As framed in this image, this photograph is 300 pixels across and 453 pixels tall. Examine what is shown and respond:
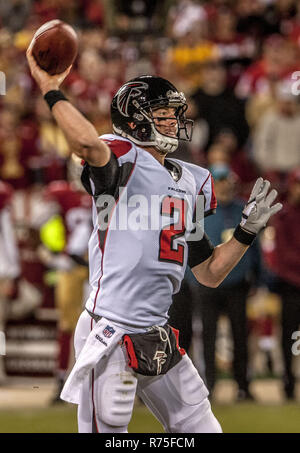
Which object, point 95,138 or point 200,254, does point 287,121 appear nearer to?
point 200,254

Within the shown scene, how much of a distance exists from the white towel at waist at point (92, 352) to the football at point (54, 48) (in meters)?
0.78

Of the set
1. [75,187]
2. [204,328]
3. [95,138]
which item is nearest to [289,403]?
[204,328]

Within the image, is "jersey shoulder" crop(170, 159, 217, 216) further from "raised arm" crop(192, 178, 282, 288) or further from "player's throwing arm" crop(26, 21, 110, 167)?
A: "player's throwing arm" crop(26, 21, 110, 167)

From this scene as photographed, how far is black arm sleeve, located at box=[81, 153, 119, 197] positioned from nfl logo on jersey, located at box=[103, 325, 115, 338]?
0.40m

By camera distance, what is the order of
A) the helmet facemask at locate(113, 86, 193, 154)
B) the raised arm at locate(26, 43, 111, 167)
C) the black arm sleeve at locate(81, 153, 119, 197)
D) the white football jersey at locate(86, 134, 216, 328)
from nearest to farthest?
the raised arm at locate(26, 43, 111, 167) → the black arm sleeve at locate(81, 153, 119, 197) → the white football jersey at locate(86, 134, 216, 328) → the helmet facemask at locate(113, 86, 193, 154)

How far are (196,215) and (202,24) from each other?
5396mm

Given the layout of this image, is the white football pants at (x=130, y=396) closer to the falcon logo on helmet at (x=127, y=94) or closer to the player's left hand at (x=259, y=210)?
the player's left hand at (x=259, y=210)

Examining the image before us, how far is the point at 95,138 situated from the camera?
258cm

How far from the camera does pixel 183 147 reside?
5.03 metres

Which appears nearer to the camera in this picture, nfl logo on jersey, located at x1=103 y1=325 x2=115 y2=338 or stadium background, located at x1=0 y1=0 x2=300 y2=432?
nfl logo on jersey, located at x1=103 y1=325 x2=115 y2=338

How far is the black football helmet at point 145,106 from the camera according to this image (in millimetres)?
2953

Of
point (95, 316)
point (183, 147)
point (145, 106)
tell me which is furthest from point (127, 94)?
point (183, 147)

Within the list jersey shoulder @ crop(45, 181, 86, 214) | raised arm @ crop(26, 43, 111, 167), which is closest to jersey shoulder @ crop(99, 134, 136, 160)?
raised arm @ crop(26, 43, 111, 167)

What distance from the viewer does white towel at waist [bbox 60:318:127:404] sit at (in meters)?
2.74
